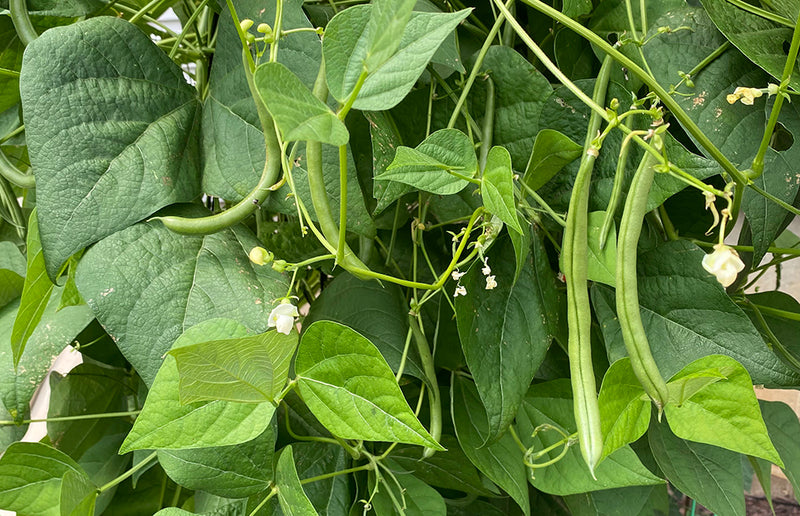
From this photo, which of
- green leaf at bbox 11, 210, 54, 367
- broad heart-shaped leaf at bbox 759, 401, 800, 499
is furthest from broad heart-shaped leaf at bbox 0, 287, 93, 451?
broad heart-shaped leaf at bbox 759, 401, 800, 499

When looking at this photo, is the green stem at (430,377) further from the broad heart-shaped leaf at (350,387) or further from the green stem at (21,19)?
the green stem at (21,19)

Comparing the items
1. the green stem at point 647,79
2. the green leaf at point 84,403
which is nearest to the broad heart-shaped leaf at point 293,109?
the green stem at point 647,79

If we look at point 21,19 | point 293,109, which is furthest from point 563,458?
point 21,19

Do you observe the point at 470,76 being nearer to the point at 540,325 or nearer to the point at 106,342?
the point at 540,325

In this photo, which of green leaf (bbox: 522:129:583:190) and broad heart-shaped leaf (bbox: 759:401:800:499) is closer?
green leaf (bbox: 522:129:583:190)

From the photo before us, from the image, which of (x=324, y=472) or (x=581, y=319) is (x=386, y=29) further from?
(x=324, y=472)

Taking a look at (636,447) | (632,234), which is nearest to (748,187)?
(632,234)

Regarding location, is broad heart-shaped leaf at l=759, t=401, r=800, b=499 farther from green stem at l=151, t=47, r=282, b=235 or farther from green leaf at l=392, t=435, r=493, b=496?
green stem at l=151, t=47, r=282, b=235
